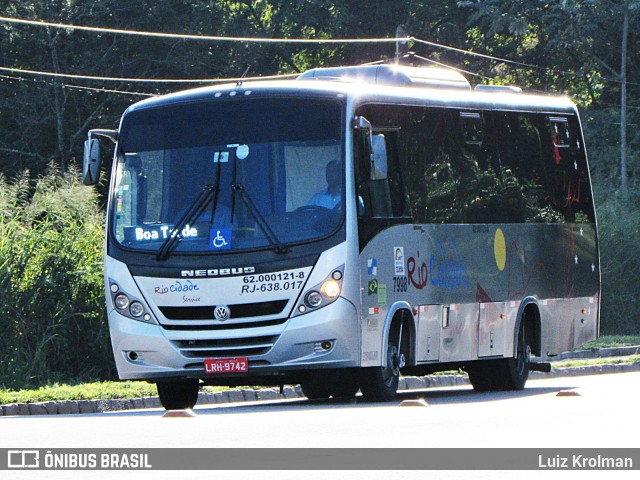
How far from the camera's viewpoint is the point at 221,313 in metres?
16.7

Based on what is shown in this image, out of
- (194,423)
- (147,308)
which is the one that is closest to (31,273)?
(147,308)

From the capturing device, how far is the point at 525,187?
69.7 feet

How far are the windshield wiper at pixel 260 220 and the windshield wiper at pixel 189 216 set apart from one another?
263 millimetres

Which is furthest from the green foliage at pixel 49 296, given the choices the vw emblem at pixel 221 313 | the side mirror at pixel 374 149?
the side mirror at pixel 374 149

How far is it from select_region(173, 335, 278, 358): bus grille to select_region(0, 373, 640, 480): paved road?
0.64m

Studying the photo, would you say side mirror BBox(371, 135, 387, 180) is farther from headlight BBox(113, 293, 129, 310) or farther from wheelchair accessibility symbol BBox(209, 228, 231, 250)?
headlight BBox(113, 293, 129, 310)

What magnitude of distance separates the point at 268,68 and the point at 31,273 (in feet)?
105

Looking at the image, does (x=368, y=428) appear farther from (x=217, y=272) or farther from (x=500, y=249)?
(x=500, y=249)

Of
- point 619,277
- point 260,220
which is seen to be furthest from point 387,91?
point 619,277

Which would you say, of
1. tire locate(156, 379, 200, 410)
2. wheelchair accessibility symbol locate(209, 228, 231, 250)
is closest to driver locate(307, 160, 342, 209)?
wheelchair accessibility symbol locate(209, 228, 231, 250)

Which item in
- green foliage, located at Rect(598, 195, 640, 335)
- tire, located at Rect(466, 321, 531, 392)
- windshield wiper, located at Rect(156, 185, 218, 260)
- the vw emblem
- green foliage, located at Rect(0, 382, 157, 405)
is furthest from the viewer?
green foliage, located at Rect(598, 195, 640, 335)

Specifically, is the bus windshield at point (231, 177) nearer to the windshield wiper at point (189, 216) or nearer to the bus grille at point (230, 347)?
the windshield wiper at point (189, 216)

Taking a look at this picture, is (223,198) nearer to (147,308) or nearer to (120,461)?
(147,308)

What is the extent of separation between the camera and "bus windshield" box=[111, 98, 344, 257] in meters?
16.7
